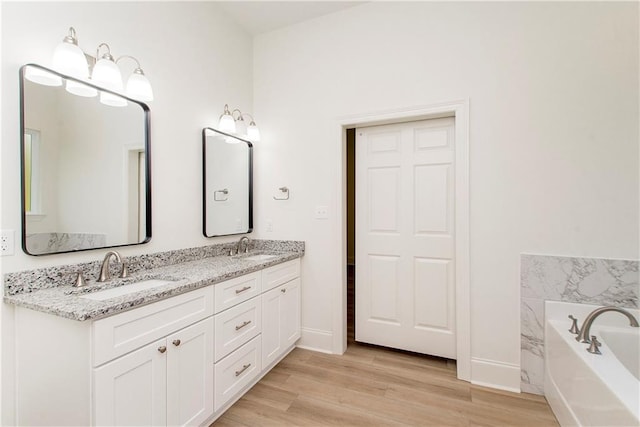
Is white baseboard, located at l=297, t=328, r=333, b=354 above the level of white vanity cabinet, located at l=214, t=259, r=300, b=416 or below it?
below

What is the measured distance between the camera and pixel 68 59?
54.6 inches

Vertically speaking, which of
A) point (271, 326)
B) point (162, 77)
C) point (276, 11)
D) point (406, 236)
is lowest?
point (271, 326)

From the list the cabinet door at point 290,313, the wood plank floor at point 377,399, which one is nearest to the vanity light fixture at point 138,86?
the cabinet door at point 290,313

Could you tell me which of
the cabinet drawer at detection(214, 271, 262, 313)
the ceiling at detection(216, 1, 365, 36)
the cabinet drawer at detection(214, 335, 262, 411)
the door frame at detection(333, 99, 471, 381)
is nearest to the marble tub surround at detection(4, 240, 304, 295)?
the cabinet drawer at detection(214, 271, 262, 313)

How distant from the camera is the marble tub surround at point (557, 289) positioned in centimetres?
179

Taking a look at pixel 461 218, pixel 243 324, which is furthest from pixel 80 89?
pixel 461 218

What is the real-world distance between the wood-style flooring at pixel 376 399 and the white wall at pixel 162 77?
3.92ft

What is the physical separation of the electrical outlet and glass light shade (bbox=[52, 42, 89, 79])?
0.80 meters

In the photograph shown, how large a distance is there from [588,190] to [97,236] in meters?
2.97

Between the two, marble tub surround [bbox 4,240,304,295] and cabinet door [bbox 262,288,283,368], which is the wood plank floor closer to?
cabinet door [bbox 262,288,283,368]

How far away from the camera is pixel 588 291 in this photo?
1.86m

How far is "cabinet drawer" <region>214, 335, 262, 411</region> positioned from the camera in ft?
5.61

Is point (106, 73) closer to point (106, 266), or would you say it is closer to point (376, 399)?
point (106, 266)

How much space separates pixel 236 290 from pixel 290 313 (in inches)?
30.4
